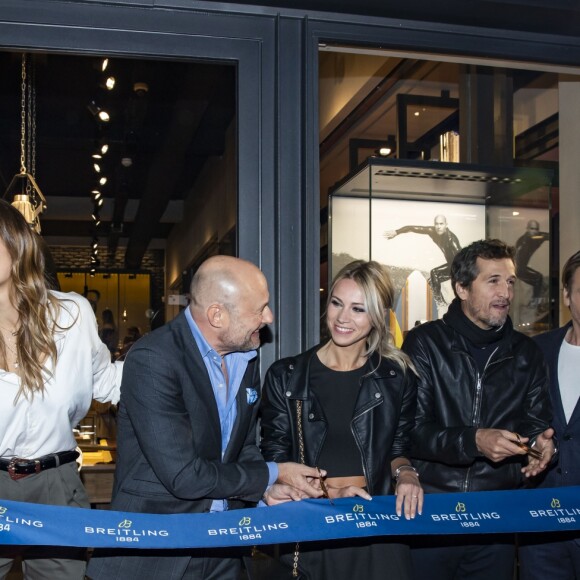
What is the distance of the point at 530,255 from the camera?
496 centimetres

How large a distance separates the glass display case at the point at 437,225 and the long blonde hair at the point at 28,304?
1.98 m

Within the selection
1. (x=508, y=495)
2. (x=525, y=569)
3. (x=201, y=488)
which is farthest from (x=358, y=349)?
(x=525, y=569)

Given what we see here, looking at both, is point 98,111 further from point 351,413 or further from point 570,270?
point 570,270

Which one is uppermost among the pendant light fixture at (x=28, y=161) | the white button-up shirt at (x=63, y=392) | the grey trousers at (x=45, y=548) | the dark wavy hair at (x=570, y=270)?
the pendant light fixture at (x=28, y=161)

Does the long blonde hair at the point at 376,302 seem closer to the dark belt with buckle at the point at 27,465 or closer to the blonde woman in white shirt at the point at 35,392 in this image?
the blonde woman in white shirt at the point at 35,392

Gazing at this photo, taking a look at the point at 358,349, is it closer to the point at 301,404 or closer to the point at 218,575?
the point at 301,404

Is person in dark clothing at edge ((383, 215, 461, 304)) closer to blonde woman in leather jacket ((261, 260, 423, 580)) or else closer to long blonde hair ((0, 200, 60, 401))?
blonde woman in leather jacket ((261, 260, 423, 580))

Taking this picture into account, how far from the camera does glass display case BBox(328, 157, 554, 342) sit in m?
4.63

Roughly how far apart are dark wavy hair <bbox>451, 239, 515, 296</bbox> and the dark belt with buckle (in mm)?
1858

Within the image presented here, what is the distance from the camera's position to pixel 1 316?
9.02ft

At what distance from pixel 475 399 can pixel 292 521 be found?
3.52 feet

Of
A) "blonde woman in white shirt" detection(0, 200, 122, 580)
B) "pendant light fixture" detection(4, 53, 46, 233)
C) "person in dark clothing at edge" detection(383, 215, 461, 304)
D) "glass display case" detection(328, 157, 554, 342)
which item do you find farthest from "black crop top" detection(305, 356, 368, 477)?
"person in dark clothing at edge" detection(383, 215, 461, 304)

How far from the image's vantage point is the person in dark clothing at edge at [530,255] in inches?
195

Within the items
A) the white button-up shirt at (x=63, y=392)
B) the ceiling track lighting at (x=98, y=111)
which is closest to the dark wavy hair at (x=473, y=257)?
the white button-up shirt at (x=63, y=392)
